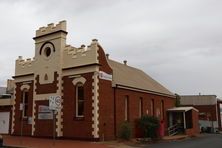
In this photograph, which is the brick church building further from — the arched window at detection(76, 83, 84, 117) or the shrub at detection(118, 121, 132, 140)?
the shrub at detection(118, 121, 132, 140)

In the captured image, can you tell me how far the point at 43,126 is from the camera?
2805 centimetres

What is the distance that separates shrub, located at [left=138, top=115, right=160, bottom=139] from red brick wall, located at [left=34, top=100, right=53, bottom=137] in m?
7.62

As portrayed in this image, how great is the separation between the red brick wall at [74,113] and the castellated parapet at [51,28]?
165 inches

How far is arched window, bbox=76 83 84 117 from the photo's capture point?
26.0 m

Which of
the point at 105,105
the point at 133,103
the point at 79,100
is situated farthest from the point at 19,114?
the point at 133,103

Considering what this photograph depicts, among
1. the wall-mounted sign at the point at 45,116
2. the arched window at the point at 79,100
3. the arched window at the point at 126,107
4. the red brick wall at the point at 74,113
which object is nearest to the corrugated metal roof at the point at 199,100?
the arched window at the point at 126,107

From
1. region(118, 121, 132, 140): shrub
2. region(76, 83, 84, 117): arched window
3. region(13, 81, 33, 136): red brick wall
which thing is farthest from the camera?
region(13, 81, 33, 136): red brick wall

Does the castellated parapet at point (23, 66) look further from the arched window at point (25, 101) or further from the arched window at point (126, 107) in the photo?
the arched window at point (126, 107)

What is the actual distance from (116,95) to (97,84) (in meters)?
3.00

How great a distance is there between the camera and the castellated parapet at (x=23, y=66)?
101 ft

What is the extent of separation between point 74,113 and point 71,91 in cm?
177

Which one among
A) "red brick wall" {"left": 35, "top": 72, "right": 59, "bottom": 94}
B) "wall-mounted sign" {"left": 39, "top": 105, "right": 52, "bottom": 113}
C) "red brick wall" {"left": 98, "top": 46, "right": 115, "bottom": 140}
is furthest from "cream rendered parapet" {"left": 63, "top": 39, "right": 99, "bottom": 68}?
"wall-mounted sign" {"left": 39, "top": 105, "right": 52, "bottom": 113}

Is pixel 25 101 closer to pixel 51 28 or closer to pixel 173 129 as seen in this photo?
pixel 51 28

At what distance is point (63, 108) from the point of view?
88.1 ft
